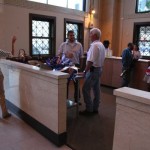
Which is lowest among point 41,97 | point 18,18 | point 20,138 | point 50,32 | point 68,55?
point 20,138

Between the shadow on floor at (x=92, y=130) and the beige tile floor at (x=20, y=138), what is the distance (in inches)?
9.4

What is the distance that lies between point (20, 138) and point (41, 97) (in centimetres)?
64

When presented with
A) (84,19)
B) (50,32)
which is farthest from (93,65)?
(84,19)

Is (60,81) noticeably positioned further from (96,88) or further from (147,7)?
(147,7)

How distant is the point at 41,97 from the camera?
2.68m

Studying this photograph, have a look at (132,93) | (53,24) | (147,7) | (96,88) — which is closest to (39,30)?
(53,24)

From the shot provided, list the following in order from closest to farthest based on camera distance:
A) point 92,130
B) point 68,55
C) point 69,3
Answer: point 92,130 → point 68,55 → point 69,3

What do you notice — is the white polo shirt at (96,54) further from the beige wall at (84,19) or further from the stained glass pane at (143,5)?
the stained glass pane at (143,5)

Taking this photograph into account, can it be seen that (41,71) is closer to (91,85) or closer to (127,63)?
(91,85)

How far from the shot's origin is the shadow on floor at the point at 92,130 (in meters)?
2.51

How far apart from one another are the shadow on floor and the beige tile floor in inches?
9.4

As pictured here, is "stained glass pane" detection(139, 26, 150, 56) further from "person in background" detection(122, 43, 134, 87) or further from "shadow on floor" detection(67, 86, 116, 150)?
"shadow on floor" detection(67, 86, 116, 150)

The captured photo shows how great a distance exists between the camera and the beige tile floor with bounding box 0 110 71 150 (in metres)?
2.45

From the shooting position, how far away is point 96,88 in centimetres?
343
